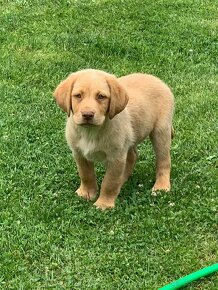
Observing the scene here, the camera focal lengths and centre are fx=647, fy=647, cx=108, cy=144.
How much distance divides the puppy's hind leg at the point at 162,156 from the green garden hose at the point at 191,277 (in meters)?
1.37

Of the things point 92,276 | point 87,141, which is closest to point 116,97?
point 87,141

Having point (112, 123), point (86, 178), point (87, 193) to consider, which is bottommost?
point (87, 193)

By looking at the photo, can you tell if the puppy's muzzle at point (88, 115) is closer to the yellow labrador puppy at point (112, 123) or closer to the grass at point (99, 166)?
the yellow labrador puppy at point (112, 123)

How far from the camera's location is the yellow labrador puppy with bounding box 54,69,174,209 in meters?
5.33

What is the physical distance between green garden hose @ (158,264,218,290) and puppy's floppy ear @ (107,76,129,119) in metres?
1.47

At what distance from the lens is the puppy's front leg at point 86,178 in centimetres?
588

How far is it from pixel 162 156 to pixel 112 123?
862 millimetres

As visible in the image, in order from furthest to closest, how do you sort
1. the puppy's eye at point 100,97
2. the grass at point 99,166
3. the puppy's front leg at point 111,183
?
1. the puppy's front leg at point 111,183
2. the puppy's eye at point 100,97
3. the grass at point 99,166

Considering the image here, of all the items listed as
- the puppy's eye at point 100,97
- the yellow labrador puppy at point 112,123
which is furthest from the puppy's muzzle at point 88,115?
the puppy's eye at point 100,97

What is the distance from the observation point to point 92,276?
16.2ft

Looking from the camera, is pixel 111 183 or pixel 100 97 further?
pixel 111 183

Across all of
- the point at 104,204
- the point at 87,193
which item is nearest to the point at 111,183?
the point at 104,204

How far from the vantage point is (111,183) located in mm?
5820

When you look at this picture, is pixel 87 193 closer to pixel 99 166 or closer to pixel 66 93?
pixel 99 166
